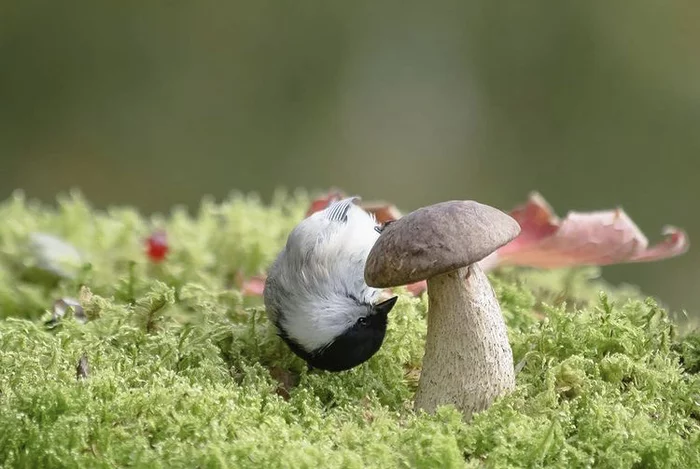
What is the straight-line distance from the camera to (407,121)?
26.6ft

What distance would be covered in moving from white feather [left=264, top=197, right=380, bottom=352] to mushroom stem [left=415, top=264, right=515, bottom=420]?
0.14 metres

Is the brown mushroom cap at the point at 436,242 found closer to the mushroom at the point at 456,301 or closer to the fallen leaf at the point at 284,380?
the mushroom at the point at 456,301

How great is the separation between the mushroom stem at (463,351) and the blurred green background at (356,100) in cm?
570

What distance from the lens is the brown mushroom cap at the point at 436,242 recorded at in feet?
4.17

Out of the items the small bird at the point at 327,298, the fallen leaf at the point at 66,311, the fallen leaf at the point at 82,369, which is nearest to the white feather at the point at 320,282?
the small bird at the point at 327,298

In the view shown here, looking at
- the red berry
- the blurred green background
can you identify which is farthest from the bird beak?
the blurred green background

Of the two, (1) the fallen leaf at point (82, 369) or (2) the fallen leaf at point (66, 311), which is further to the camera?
(2) the fallen leaf at point (66, 311)

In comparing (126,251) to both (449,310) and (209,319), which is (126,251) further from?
(449,310)

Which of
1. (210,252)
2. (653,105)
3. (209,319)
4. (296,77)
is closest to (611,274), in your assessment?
(653,105)

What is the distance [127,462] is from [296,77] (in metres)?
6.90

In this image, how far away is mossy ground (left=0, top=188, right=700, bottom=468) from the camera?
4.09 ft

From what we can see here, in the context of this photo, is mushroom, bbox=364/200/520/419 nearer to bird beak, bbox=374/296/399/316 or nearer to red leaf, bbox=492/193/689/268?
bird beak, bbox=374/296/399/316

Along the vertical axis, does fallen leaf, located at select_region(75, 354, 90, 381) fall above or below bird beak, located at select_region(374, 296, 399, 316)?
above

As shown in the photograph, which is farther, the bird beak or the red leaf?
the red leaf
